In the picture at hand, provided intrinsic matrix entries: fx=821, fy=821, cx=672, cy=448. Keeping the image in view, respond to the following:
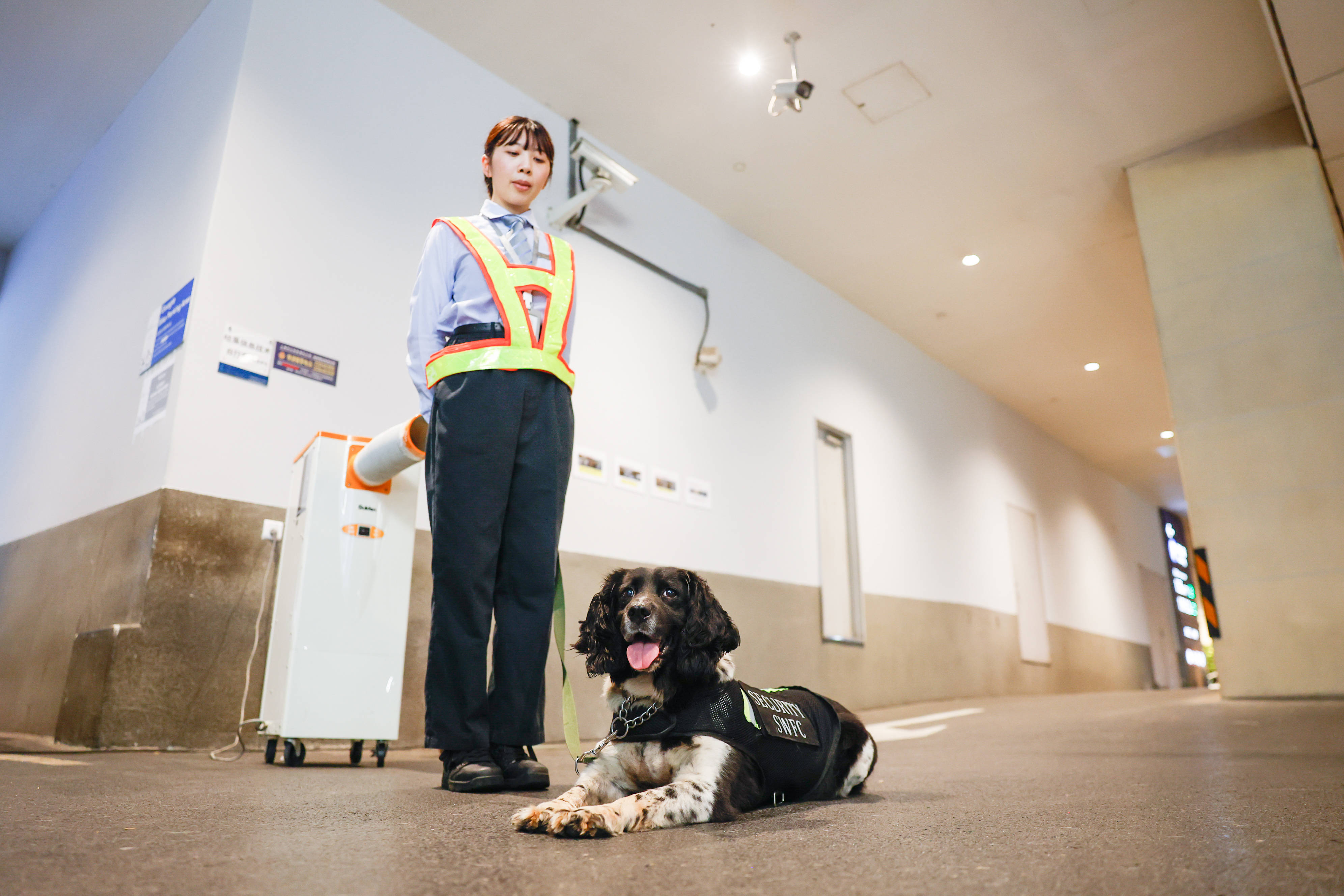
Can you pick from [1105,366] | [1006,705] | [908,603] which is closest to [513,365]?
[1006,705]

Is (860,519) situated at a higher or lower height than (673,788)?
higher

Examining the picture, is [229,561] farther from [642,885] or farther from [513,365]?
[642,885]

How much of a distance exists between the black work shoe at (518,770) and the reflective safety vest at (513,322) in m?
0.92

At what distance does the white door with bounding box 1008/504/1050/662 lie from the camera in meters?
9.99

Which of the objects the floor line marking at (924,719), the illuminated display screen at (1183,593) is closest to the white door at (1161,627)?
the illuminated display screen at (1183,593)

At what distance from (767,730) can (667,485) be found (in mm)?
3952

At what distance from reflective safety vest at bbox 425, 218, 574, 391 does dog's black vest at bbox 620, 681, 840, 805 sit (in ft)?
2.85

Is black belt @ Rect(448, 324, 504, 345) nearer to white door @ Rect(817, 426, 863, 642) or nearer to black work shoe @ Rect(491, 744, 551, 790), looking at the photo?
black work shoe @ Rect(491, 744, 551, 790)

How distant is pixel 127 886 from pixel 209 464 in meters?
2.91

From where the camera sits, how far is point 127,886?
921 mm

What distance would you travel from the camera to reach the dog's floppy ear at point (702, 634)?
168 centimetres

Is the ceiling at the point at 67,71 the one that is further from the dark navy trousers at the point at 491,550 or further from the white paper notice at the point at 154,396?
the dark navy trousers at the point at 491,550

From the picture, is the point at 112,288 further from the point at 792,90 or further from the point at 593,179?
the point at 792,90

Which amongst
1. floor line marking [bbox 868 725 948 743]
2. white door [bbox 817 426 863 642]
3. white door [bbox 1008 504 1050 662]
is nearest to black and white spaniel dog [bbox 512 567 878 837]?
floor line marking [bbox 868 725 948 743]
